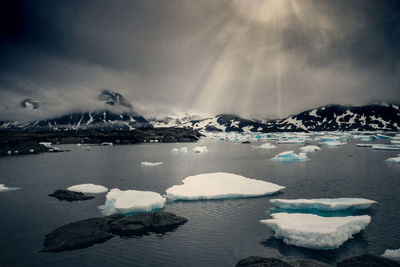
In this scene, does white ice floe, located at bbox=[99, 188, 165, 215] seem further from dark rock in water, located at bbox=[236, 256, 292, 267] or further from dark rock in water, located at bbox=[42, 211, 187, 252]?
dark rock in water, located at bbox=[236, 256, 292, 267]

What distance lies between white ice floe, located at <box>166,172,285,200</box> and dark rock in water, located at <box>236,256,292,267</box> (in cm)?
926

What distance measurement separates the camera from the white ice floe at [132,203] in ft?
49.2

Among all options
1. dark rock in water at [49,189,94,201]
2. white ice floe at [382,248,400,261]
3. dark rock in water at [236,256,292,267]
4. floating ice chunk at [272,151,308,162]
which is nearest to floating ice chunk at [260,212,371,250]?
white ice floe at [382,248,400,261]

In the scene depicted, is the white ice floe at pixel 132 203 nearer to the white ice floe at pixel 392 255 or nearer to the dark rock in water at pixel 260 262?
the dark rock in water at pixel 260 262

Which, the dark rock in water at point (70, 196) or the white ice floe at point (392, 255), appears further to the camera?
the dark rock in water at point (70, 196)

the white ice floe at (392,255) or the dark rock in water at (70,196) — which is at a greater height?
the dark rock in water at (70,196)

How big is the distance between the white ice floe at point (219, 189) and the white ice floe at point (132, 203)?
8.12 feet

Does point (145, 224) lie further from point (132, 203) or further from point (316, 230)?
→ point (316, 230)

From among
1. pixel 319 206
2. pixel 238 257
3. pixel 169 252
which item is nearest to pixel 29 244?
pixel 169 252

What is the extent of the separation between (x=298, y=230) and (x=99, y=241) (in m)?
8.72

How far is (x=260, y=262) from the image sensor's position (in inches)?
356

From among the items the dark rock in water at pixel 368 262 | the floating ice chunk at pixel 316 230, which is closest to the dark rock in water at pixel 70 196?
the floating ice chunk at pixel 316 230

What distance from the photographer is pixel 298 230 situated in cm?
1070

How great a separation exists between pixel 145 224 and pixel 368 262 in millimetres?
9639
